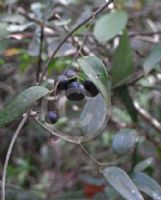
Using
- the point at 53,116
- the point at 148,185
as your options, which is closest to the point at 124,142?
the point at 148,185

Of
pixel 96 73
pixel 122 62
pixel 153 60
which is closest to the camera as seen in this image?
pixel 96 73

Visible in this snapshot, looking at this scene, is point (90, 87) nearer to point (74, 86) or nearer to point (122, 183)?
point (74, 86)

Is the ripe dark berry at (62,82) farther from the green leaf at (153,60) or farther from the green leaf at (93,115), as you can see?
the green leaf at (153,60)

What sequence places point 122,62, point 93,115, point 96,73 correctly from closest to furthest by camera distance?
point 96,73
point 93,115
point 122,62

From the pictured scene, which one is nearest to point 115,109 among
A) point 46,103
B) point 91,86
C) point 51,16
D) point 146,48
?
point 146,48

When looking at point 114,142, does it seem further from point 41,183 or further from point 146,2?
point 146,2

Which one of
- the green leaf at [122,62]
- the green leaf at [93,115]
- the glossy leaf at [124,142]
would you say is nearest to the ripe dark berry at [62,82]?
the green leaf at [93,115]
